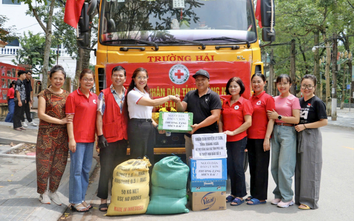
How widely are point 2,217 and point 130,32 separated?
3190 mm

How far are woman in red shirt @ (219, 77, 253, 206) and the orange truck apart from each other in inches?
22.8

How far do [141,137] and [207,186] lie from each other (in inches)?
42.8

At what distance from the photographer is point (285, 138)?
4793mm

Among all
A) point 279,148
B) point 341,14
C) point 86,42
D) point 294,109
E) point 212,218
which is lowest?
point 212,218

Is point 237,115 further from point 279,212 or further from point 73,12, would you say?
point 73,12

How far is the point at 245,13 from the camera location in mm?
5898

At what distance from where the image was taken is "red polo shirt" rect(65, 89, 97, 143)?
4395mm

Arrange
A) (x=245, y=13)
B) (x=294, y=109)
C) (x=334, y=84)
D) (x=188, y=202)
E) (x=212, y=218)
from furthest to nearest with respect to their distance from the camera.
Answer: (x=334, y=84)
(x=245, y=13)
(x=188, y=202)
(x=294, y=109)
(x=212, y=218)

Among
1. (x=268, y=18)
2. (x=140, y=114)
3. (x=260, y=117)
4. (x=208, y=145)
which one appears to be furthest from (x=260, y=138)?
(x=268, y=18)

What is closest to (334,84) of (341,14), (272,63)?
(341,14)

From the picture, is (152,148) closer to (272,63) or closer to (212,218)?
(212,218)

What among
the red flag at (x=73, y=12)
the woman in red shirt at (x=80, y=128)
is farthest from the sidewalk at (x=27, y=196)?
the red flag at (x=73, y=12)

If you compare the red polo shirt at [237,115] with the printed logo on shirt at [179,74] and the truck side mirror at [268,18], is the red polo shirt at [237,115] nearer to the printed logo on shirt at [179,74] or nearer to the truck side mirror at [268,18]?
the printed logo on shirt at [179,74]

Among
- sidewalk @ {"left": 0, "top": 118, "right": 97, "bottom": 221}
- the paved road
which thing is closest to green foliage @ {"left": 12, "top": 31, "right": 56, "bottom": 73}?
sidewalk @ {"left": 0, "top": 118, "right": 97, "bottom": 221}
